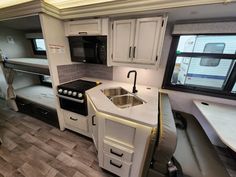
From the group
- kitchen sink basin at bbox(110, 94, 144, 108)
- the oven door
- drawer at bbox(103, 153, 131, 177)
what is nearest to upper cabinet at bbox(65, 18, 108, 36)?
kitchen sink basin at bbox(110, 94, 144, 108)

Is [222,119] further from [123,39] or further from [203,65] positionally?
[123,39]

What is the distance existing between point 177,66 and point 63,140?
2.40 meters

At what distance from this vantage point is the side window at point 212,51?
4.91ft

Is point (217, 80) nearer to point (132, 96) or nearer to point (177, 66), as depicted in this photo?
point (177, 66)

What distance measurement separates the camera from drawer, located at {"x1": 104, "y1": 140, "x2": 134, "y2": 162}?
110 centimetres

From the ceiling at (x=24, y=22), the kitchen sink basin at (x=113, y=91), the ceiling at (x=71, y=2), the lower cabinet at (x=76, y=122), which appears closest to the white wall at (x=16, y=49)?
the ceiling at (x=24, y=22)

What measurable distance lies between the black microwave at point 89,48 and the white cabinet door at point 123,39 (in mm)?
178

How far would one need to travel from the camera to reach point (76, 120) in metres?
1.83

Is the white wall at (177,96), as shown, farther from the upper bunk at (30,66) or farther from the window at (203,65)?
the upper bunk at (30,66)

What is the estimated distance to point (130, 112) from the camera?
107cm

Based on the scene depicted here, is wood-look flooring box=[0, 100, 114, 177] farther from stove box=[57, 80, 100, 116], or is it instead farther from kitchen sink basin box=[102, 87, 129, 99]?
kitchen sink basin box=[102, 87, 129, 99]

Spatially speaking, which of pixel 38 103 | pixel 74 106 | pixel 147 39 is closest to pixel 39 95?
pixel 38 103

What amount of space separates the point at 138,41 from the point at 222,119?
1.40 m

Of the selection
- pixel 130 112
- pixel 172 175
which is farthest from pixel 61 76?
pixel 172 175
